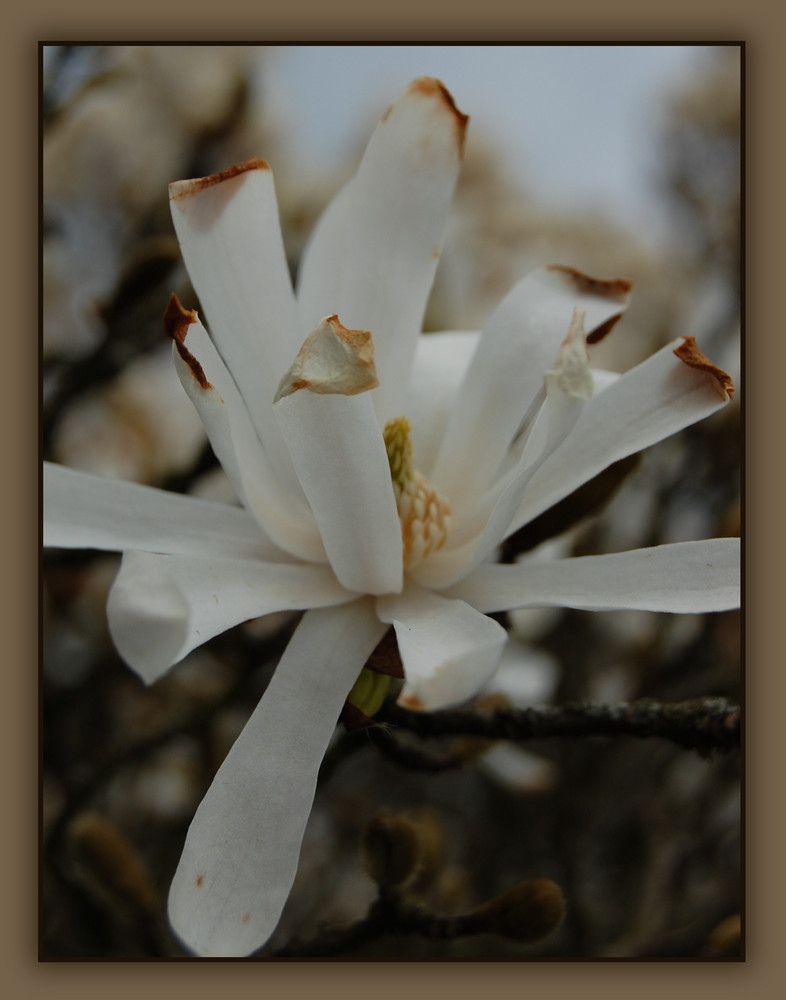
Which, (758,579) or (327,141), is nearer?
(758,579)

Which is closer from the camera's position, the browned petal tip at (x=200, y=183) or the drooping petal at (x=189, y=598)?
the drooping petal at (x=189, y=598)

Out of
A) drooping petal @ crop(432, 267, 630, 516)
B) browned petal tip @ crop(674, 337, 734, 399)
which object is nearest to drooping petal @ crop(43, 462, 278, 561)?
drooping petal @ crop(432, 267, 630, 516)

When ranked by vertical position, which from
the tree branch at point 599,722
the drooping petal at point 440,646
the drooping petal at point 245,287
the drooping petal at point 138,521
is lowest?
the tree branch at point 599,722

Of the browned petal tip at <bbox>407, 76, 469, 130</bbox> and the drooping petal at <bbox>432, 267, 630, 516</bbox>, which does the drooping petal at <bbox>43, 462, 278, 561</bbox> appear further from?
the browned petal tip at <bbox>407, 76, 469, 130</bbox>

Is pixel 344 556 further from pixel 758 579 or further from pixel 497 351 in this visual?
pixel 758 579

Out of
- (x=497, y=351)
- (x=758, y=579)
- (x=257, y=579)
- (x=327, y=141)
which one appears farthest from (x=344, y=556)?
(x=327, y=141)

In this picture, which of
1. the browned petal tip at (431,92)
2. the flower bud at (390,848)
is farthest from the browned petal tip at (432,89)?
the flower bud at (390,848)

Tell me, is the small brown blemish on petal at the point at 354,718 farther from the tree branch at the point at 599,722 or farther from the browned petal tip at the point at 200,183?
the browned petal tip at the point at 200,183
